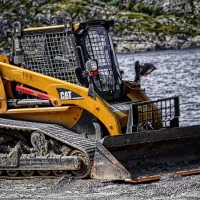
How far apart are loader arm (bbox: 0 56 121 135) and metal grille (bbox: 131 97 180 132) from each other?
0.48 metres

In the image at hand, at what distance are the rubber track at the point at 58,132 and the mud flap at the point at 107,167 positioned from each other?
237 millimetres

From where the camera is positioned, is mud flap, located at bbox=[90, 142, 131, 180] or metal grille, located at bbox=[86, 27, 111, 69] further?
metal grille, located at bbox=[86, 27, 111, 69]

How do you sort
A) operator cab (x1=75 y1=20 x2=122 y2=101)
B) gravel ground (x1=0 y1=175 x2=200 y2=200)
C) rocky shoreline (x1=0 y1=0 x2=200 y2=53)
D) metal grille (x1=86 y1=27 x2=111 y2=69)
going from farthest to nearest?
rocky shoreline (x1=0 y1=0 x2=200 y2=53) → metal grille (x1=86 y1=27 x2=111 y2=69) → operator cab (x1=75 y1=20 x2=122 y2=101) → gravel ground (x1=0 y1=175 x2=200 y2=200)

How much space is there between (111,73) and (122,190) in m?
3.65

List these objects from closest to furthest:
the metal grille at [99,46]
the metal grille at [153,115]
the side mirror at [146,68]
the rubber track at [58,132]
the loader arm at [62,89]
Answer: the rubber track at [58,132]
the loader arm at [62,89]
the metal grille at [153,115]
the metal grille at [99,46]
the side mirror at [146,68]

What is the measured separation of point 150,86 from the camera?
170 feet

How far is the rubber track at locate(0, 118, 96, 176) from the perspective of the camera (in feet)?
47.5

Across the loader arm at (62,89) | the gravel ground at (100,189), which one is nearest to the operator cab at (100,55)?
the loader arm at (62,89)

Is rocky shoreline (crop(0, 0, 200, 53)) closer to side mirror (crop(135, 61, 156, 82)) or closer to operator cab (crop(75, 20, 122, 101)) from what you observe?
side mirror (crop(135, 61, 156, 82))

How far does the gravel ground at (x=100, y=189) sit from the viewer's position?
1280 centimetres

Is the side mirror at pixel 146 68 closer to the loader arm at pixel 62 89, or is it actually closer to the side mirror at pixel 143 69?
the side mirror at pixel 143 69

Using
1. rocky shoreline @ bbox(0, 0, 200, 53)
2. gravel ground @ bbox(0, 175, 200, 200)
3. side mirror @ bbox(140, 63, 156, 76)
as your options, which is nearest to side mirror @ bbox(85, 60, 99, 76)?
gravel ground @ bbox(0, 175, 200, 200)

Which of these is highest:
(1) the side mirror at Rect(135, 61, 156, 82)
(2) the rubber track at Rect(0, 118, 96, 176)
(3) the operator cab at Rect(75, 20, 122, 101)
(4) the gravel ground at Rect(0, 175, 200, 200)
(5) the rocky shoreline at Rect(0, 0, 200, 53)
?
(3) the operator cab at Rect(75, 20, 122, 101)

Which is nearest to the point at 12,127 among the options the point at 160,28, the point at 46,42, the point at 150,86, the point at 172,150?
the point at 46,42
